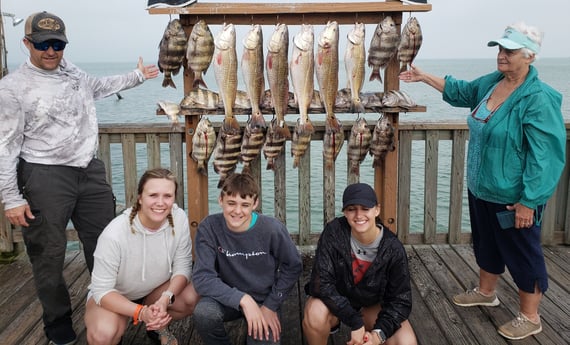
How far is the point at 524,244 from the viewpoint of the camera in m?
2.91

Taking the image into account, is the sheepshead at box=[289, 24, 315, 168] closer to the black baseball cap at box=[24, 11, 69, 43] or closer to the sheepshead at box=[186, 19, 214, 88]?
the sheepshead at box=[186, 19, 214, 88]

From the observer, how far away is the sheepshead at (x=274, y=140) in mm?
3556

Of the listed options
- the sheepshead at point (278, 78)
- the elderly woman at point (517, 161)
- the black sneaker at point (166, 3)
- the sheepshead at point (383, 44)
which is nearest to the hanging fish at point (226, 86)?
the sheepshead at point (278, 78)

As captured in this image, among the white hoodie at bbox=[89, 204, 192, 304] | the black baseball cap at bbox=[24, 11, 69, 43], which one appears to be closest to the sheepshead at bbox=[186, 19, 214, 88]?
the black baseball cap at bbox=[24, 11, 69, 43]

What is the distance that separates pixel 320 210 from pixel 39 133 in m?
6.34

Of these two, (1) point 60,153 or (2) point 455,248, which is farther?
(2) point 455,248

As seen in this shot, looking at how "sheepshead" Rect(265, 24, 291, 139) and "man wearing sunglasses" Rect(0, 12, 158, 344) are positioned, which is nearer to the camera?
"man wearing sunglasses" Rect(0, 12, 158, 344)

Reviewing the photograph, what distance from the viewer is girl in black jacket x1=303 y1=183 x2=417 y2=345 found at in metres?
2.57

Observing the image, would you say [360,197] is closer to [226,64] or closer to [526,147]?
[526,147]

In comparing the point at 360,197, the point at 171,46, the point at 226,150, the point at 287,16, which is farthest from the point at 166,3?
the point at 360,197

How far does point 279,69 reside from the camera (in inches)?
132

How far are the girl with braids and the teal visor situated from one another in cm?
184

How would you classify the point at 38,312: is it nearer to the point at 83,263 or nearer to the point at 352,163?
the point at 83,263

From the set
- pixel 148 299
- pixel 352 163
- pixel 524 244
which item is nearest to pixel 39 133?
pixel 148 299
